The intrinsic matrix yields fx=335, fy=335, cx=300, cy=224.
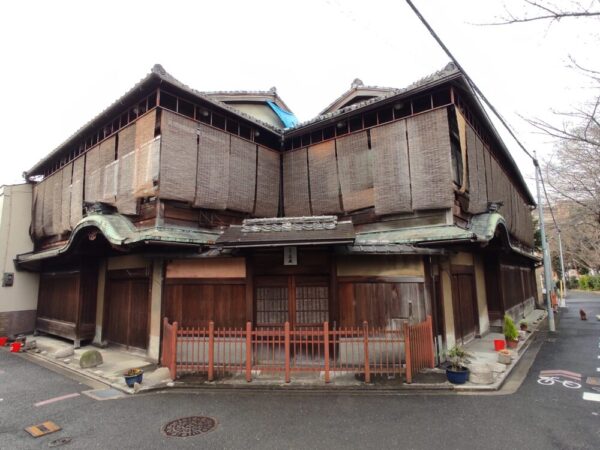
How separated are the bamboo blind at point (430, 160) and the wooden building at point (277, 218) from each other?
4 centimetres

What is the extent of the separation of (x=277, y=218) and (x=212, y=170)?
3395 millimetres

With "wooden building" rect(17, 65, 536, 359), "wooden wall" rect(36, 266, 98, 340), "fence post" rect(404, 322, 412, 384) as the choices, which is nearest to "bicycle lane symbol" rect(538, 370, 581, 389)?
"wooden building" rect(17, 65, 536, 359)

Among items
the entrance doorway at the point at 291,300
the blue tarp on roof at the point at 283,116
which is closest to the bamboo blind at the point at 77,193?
the entrance doorway at the point at 291,300

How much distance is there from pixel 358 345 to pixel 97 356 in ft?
27.6

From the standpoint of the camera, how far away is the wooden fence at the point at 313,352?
853cm

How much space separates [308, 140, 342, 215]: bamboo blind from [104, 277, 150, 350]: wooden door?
23.8ft

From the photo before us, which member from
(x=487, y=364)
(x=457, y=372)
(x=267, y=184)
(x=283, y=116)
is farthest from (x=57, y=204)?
(x=487, y=364)

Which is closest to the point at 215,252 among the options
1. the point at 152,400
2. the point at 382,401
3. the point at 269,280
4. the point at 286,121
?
the point at 269,280

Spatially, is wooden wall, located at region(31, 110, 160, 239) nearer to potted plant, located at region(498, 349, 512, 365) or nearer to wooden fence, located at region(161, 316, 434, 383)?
wooden fence, located at region(161, 316, 434, 383)

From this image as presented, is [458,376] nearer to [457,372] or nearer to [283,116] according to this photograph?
[457,372]

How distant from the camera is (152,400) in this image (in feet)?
25.5

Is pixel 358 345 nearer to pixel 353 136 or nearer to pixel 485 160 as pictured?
pixel 353 136

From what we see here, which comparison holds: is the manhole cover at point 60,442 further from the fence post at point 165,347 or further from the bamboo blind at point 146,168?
the bamboo blind at point 146,168

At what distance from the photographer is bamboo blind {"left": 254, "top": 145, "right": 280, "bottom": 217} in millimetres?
14016
